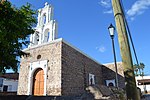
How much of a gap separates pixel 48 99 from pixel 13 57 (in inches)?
119

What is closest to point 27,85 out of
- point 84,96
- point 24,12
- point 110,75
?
point 84,96

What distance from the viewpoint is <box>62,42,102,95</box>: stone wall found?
43.9 feet


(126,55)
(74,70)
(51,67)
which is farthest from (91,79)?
(126,55)

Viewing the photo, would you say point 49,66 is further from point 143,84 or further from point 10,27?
point 143,84

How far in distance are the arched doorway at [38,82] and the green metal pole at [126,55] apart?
467 inches

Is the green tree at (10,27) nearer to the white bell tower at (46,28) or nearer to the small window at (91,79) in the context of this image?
the white bell tower at (46,28)

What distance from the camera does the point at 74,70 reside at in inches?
584

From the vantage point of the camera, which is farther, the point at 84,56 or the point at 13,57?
the point at 84,56

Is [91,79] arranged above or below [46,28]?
below

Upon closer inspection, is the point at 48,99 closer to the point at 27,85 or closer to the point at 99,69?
the point at 27,85

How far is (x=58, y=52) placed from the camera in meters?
13.6

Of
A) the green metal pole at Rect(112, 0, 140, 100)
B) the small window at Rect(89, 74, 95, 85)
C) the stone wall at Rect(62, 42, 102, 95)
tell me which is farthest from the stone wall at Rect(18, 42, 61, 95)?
the green metal pole at Rect(112, 0, 140, 100)

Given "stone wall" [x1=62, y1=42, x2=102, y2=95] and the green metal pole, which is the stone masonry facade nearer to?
"stone wall" [x1=62, y1=42, x2=102, y2=95]

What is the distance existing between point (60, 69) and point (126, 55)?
34.0 feet
